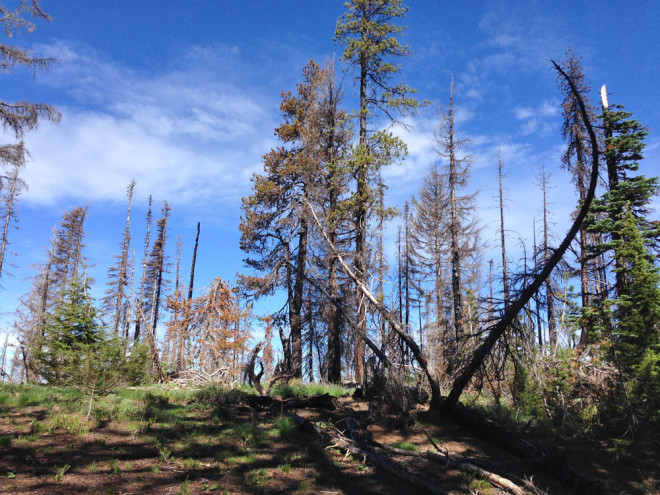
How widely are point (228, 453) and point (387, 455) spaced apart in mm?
2638

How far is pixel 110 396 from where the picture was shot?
8188mm

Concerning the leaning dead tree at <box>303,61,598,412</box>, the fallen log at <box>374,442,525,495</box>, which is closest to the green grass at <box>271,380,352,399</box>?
the leaning dead tree at <box>303,61,598,412</box>

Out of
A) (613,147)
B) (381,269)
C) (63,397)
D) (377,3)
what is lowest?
(63,397)

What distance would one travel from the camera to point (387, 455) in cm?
644

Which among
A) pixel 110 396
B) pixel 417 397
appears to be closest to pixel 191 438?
pixel 110 396

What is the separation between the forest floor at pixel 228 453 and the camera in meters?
5.23

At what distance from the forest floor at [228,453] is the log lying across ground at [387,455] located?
0.17ft

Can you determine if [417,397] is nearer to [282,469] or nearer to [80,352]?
[282,469]

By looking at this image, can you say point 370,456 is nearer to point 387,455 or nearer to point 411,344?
point 387,455

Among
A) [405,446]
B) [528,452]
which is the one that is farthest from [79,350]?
[528,452]

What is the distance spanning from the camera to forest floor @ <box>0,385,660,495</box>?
5.23m

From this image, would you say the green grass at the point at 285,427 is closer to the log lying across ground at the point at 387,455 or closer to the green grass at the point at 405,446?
the log lying across ground at the point at 387,455

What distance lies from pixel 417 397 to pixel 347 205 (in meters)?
7.24

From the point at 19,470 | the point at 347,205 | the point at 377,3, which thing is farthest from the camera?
the point at 377,3
